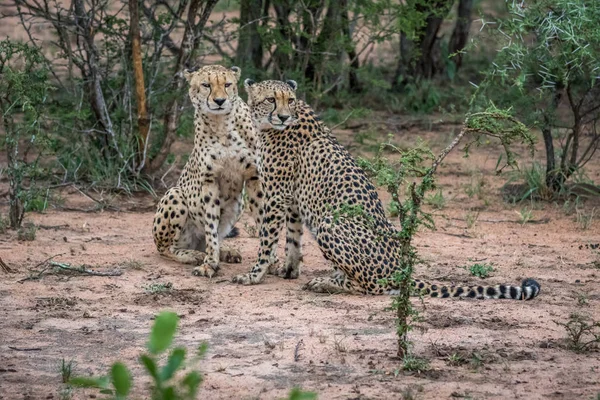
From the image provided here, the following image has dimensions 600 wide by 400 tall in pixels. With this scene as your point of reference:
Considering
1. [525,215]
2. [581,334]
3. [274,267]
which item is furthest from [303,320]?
[525,215]

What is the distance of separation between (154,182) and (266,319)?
419 cm

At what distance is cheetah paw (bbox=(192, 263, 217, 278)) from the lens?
696 centimetres

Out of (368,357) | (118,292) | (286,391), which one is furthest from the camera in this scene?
(118,292)

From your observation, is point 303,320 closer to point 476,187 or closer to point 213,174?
point 213,174

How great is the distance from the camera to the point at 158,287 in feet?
21.4

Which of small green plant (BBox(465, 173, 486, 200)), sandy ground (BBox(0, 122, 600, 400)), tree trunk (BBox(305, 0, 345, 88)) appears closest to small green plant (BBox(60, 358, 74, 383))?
sandy ground (BBox(0, 122, 600, 400))

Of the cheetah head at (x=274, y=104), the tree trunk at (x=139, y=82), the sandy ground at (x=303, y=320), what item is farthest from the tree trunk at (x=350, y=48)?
the cheetah head at (x=274, y=104)

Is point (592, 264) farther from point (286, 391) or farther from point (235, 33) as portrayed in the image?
point (235, 33)

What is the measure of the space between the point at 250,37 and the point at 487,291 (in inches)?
237

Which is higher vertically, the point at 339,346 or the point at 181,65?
the point at 181,65

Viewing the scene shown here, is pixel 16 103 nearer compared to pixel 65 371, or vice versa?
pixel 65 371

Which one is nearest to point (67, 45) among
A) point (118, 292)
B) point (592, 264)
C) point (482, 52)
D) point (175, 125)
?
point (175, 125)

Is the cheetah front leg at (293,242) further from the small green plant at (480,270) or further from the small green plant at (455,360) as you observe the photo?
the small green plant at (455,360)

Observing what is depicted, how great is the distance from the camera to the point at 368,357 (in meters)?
5.05
